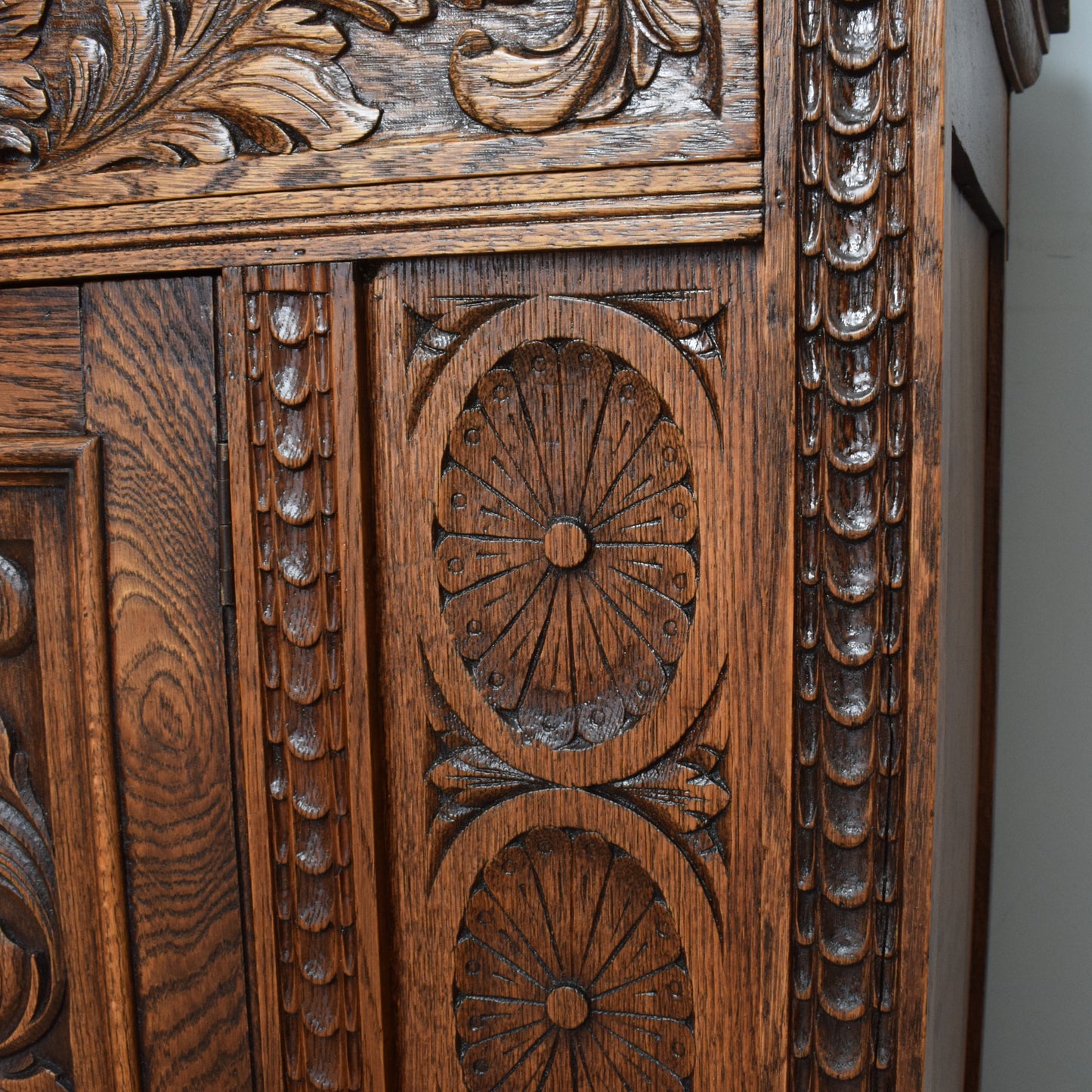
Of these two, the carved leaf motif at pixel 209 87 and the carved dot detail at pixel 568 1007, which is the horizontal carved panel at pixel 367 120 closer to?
the carved leaf motif at pixel 209 87

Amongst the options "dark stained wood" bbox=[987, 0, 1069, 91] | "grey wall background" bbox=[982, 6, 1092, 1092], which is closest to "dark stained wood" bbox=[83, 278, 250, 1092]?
"dark stained wood" bbox=[987, 0, 1069, 91]

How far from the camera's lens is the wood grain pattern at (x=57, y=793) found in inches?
26.7

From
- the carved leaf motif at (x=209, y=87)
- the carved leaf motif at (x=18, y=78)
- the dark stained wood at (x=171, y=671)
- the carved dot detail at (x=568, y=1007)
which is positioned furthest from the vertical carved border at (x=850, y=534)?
the carved leaf motif at (x=18, y=78)

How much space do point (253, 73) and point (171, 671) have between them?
0.36 metres

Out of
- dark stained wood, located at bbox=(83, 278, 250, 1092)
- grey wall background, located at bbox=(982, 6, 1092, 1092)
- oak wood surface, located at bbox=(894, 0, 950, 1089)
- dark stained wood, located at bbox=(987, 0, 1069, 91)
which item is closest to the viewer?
→ oak wood surface, located at bbox=(894, 0, 950, 1089)

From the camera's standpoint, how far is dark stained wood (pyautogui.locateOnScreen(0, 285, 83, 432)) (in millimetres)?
662

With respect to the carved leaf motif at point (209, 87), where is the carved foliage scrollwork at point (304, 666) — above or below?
below

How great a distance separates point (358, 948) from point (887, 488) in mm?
411

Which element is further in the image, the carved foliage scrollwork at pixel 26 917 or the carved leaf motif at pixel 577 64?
the carved foliage scrollwork at pixel 26 917

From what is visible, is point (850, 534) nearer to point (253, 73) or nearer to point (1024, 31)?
point (253, 73)

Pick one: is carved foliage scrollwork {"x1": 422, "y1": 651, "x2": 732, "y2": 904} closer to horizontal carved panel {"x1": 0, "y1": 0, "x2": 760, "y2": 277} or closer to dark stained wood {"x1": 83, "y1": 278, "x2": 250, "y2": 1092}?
dark stained wood {"x1": 83, "y1": 278, "x2": 250, "y2": 1092}

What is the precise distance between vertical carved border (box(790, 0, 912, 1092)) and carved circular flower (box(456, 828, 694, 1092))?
8cm

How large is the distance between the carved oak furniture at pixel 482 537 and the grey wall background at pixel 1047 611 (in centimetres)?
46

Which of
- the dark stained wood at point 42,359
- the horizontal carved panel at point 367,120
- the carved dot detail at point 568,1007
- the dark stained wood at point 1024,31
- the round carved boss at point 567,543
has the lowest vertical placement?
the carved dot detail at point 568,1007
